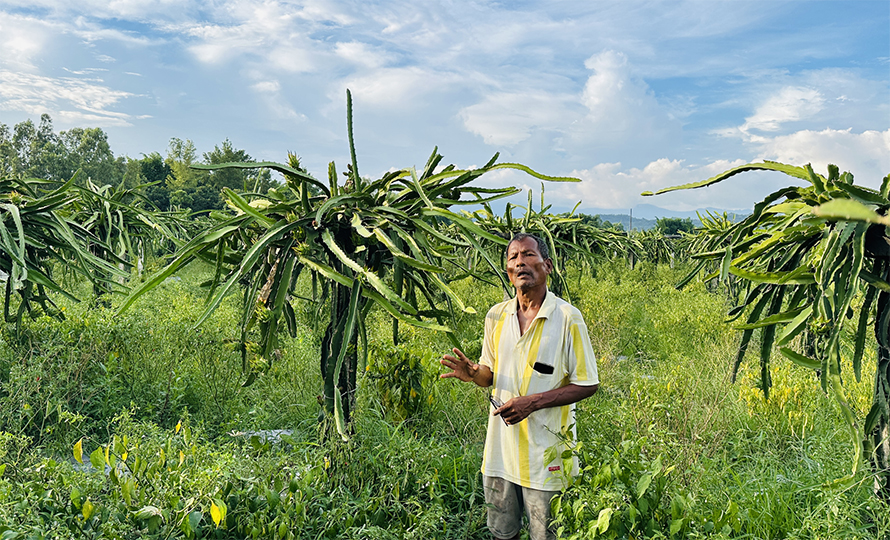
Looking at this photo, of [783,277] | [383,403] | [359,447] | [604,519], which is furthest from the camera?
[383,403]

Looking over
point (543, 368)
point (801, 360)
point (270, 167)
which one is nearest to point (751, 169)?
point (801, 360)

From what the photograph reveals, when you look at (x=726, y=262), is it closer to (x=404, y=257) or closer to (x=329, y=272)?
(x=404, y=257)

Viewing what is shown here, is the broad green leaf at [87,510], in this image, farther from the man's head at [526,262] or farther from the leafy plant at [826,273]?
the leafy plant at [826,273]

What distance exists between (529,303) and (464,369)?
0.44 meters

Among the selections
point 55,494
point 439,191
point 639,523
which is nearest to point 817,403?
point 639,523

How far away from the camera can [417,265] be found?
2.27 meters

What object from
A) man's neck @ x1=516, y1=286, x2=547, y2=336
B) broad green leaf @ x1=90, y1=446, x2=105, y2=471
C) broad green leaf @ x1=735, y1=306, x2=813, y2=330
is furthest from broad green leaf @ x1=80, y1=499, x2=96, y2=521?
broad green leaf @ x1=735, y1=306, x2=813, y2=330

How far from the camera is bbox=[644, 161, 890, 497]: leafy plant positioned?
2129 millimetres

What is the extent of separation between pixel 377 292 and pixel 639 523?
149 cm

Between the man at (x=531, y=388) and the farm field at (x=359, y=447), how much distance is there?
0.61 feet

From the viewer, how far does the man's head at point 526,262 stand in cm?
250

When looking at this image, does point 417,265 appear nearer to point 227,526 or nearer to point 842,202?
point 227,526

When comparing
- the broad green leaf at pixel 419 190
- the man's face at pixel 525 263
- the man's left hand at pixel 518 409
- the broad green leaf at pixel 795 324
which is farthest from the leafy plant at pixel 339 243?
the broad green leaf at pixel 795 324

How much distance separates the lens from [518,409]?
2.37 m
